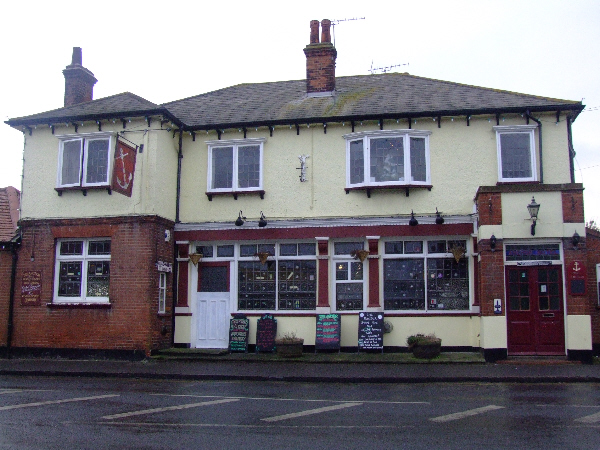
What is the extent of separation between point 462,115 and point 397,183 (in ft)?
8.38

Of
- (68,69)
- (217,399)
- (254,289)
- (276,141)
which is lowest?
(217,399)

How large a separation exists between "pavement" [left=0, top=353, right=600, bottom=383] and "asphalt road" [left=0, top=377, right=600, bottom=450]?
529mm

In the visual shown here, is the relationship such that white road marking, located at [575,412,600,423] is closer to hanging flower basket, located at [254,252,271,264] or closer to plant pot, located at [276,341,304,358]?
plant pot, located at [276,341,304,358]

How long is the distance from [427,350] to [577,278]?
396 cm

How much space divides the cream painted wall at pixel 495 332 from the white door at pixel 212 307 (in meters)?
7.03

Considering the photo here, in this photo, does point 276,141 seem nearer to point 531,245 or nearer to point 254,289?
point 254,289

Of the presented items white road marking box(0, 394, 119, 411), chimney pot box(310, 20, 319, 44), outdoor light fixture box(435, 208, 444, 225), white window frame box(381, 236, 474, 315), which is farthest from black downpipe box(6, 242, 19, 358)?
outdoor light fixture box(435, 208, 444, 225)

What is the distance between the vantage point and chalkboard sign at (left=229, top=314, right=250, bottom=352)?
17.5 m

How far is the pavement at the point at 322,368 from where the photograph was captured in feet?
42.5

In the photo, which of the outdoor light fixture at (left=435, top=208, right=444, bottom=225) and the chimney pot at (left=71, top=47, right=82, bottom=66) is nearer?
the outdoor light fixture at (left=435, top=208, right=444, bottom=225)

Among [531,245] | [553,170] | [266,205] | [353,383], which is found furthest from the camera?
[266,205]

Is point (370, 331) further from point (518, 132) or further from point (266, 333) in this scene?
point (518, 132)

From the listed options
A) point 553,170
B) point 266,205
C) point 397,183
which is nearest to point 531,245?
point 553,170

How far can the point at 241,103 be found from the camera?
65.9ft
